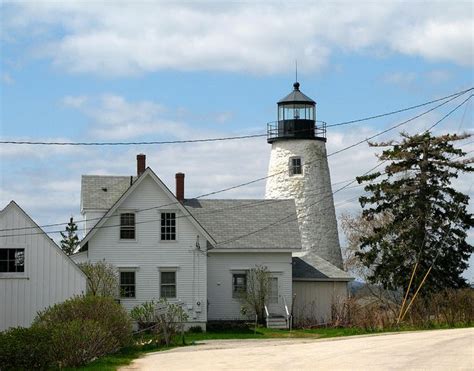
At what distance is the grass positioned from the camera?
27734 millimetres

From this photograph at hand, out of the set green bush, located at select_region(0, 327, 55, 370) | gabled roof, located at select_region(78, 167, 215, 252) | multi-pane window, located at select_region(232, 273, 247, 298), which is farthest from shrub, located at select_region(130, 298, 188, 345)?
green bush, located at select_region(0, 327, 55, 370)

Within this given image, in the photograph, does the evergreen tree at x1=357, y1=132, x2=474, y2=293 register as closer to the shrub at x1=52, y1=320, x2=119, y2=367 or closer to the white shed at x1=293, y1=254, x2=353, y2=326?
the white shed at x1=293, y1=254, x2=353, y2=326

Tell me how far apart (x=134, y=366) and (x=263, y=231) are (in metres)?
24.0

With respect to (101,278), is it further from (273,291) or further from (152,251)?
(273,291)

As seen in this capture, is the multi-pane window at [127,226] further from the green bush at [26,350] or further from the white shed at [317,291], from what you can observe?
the green bush at [26,350]

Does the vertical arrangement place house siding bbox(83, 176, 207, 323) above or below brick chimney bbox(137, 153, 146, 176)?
below

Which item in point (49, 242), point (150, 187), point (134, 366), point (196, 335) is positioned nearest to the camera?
point (134, 366)

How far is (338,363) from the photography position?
23641mm

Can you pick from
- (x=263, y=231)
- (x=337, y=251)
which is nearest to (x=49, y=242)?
(x=263, y=231)

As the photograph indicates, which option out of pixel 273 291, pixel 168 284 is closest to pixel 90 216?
pixel 168 284

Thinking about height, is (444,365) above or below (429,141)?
below

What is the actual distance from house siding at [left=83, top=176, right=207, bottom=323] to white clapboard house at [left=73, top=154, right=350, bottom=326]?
1.7 inches

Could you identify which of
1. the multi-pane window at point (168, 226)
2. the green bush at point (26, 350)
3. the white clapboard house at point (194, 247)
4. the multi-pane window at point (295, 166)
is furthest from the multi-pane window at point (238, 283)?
the green bush at point (26, 350)

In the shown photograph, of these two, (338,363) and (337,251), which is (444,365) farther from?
(337,251)
